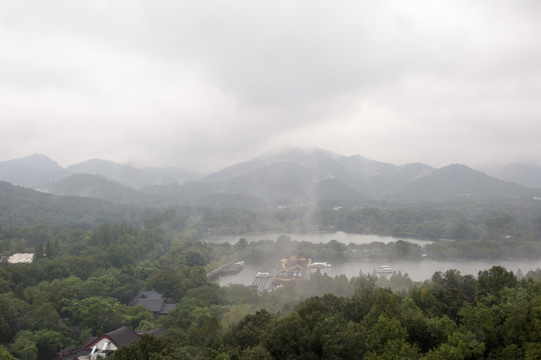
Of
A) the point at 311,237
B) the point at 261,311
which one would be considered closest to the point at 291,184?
the point at 311,237

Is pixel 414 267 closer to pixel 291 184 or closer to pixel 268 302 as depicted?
pixel 268 302

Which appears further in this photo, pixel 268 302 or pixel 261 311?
pixel 268 302

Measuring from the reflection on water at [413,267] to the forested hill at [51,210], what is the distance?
927 inches

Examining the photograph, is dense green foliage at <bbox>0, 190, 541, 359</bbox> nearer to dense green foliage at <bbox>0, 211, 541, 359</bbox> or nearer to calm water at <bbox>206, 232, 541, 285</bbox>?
dense green foliage at <bbox>0, 211, 541, 359</bbox>

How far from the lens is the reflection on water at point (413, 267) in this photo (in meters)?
22.1

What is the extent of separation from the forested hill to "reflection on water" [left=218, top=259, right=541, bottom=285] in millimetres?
23549

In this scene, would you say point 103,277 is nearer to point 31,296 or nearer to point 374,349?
point 31,296

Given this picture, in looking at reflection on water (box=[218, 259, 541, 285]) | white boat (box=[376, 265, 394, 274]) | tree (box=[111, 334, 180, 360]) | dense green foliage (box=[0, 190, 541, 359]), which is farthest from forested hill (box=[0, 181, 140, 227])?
tree (box=[111, 334, 180, 360])

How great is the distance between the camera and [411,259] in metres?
26.2

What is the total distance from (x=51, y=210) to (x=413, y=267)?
3840 centimetres

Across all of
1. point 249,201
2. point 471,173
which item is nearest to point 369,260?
point 249,201

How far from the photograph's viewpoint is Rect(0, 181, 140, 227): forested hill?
35.9 m

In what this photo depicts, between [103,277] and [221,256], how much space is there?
10963mm

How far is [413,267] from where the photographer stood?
23969 millimetres
